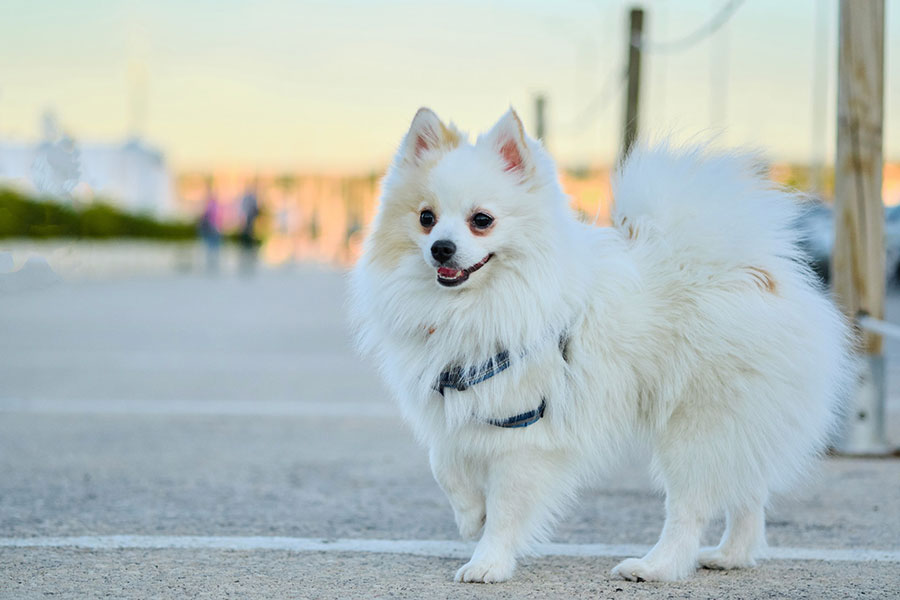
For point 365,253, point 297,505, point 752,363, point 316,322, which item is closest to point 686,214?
point 752,363

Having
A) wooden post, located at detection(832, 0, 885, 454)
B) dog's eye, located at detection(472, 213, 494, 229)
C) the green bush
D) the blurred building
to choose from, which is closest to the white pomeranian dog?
dog's eye, located at detection(472, 213, 494, 229)

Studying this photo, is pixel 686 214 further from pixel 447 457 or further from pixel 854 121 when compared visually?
pixel 854 121

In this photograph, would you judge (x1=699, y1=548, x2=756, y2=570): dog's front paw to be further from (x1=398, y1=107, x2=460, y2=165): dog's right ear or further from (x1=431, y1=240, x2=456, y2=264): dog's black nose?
(x1=398, y1=107, x2=460, y2=165): dog's right ear

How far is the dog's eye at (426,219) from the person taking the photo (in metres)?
3.94

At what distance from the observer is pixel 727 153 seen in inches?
163

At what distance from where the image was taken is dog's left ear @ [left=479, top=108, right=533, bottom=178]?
3957 mm

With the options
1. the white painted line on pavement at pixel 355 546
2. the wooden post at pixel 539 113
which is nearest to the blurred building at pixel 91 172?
the white painted line on pavement at pixel 355 546

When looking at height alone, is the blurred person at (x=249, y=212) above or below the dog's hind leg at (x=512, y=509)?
above

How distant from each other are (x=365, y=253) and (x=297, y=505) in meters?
1.61

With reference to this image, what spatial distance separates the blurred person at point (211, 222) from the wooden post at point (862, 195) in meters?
27.3

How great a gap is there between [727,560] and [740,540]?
0.09 meters

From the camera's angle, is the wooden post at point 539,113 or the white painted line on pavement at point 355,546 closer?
the white painted line on pavement at point 355,546

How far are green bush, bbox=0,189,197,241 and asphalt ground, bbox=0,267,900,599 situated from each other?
536 inches

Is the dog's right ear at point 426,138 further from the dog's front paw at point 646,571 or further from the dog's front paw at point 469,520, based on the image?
the dog's front paw at point 646,571
